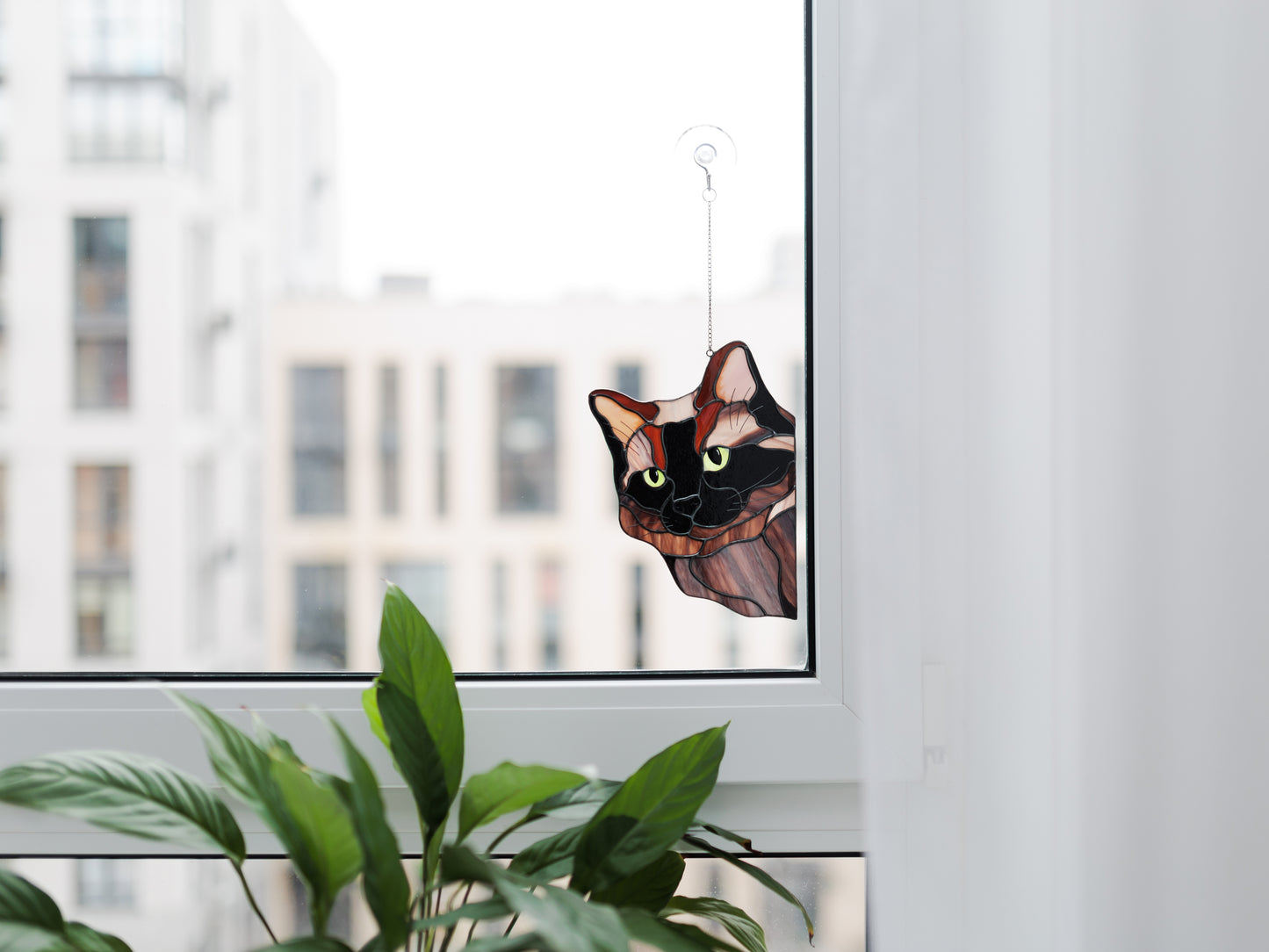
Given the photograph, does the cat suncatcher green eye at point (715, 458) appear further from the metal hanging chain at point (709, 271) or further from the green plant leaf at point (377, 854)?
the green plant leaf at point (377, 854)

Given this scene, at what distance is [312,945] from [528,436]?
1.75ft

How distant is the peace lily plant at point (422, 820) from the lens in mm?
510

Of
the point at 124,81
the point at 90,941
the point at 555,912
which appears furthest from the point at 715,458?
the point at 124,81

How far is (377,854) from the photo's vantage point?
20.0 inches

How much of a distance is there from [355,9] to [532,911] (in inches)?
36.4

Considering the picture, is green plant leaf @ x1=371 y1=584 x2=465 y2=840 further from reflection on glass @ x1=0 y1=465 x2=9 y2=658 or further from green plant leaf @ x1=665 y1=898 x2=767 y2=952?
reflection on glass @ x1=0 y1=465 x2=9 y2=658

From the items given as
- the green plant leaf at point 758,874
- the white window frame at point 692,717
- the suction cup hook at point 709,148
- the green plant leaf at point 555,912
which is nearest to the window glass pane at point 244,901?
the white window frame at point 692,717

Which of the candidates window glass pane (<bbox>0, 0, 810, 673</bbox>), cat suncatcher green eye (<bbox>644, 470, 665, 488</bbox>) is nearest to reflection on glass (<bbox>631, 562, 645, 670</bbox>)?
window glass pane (<bbox>0, 0, 810, 673</bbox>)

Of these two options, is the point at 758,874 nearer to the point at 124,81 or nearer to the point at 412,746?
the point at 412,746

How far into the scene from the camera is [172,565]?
0.92m

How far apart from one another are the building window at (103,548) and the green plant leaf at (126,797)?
0.37 meters

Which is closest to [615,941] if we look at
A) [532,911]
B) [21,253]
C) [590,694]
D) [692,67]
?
[532,911]

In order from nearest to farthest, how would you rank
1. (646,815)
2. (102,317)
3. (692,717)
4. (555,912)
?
(555,912) → (646,815) → (692,717) → (102,317)

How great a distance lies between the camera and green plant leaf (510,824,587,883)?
Answer: 61 centimetres
